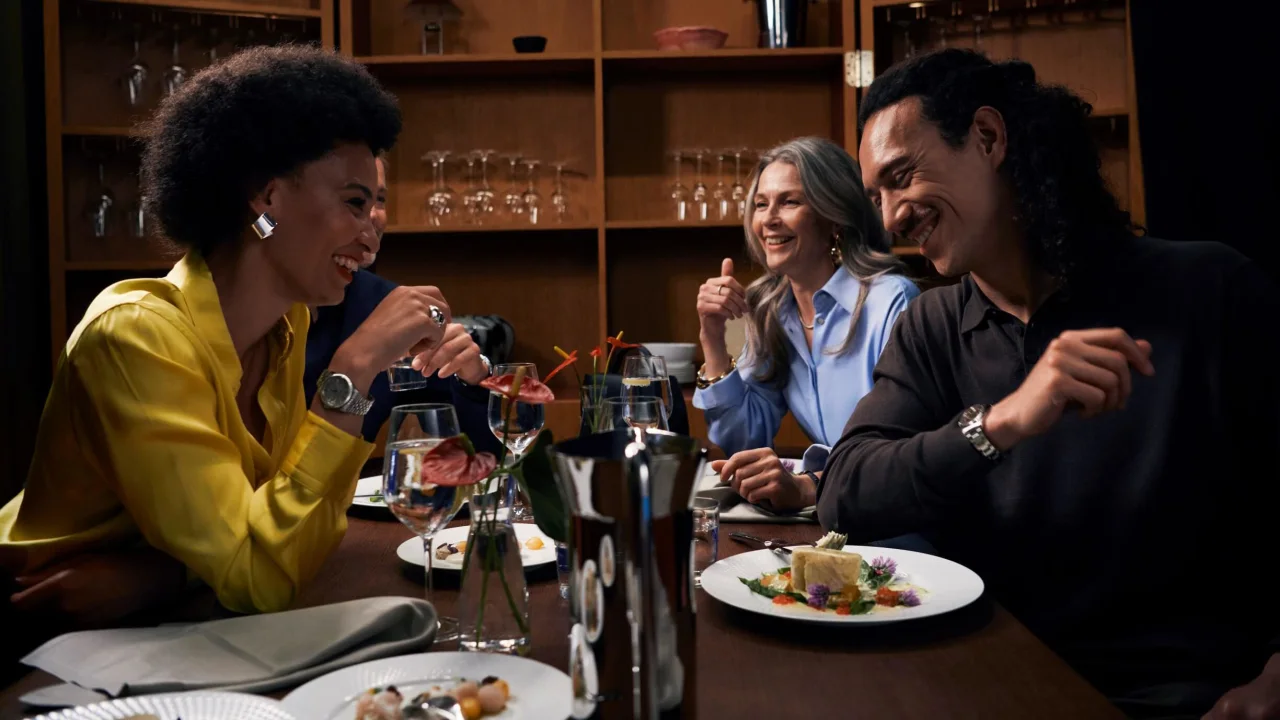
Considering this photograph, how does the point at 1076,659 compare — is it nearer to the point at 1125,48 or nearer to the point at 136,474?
the point at 136,474

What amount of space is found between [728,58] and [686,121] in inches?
12.9

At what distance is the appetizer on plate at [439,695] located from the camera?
85 cm

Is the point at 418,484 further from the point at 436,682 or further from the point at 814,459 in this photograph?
the point at 814,459

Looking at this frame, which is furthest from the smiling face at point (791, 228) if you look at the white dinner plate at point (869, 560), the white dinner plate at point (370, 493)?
the white dinner plate at point (869, 560)

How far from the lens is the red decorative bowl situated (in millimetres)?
3697

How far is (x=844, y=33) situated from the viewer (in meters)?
3.59

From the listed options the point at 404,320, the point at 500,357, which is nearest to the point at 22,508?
the point at 404,320

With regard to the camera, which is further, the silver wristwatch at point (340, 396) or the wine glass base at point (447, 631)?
the silver wristwatch at point (340, 396)

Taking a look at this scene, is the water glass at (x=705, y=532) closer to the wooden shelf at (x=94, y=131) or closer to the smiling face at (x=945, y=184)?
Result: the smiling face at (x=945, y=184)

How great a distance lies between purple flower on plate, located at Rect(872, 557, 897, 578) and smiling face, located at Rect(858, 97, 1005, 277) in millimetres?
541

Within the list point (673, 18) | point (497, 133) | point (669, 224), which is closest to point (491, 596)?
point (669, 224)

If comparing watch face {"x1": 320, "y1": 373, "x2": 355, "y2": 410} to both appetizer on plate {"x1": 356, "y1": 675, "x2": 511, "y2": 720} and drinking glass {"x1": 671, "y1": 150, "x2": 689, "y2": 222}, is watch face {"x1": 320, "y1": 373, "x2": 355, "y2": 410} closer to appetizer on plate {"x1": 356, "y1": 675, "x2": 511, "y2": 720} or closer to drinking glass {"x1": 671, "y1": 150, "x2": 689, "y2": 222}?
appetizer on plate {"x1": 356, "y1": 675, "x2": 511, "y2": 720}

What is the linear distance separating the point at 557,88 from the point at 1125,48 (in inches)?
75.3

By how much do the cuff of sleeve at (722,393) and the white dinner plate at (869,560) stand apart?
1216 mm
